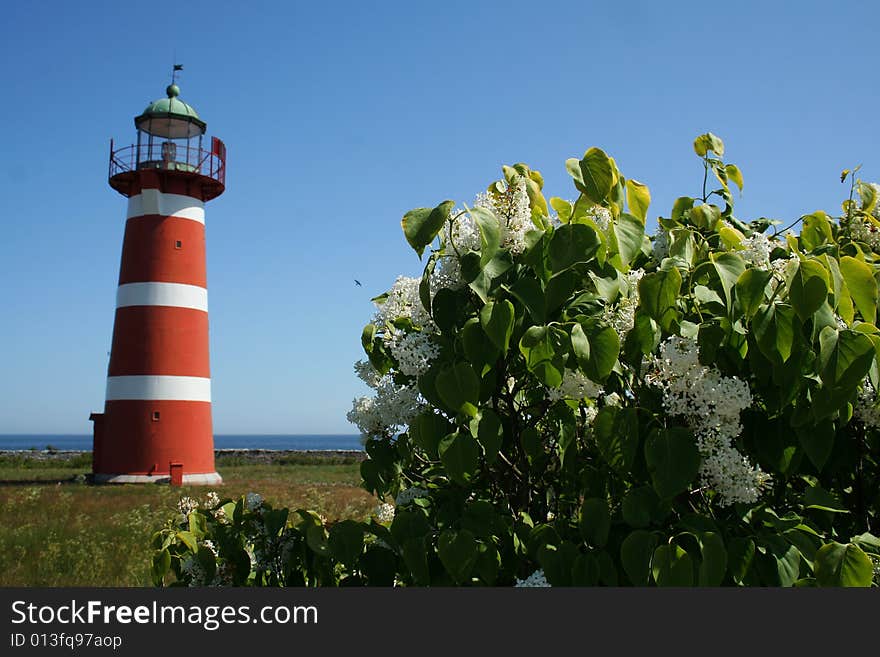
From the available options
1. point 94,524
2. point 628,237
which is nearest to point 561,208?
point 628,237

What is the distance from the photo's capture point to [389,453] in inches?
97.0

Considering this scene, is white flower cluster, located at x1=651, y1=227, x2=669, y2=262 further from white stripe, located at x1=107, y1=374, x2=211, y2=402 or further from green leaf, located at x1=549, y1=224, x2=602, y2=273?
white stripe, located at x1=107, y1=374, x2=211, y2=402

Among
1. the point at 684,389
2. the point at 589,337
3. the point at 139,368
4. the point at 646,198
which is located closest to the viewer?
the point at 589,337

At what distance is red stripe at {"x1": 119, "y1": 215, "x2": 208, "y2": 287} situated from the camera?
20750 millimetres

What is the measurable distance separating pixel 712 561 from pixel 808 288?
0.67 metres

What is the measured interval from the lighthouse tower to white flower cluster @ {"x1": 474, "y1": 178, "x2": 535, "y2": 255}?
19.4 metres

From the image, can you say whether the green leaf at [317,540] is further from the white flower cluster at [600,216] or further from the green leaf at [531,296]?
the white flower cluster at [600,216]

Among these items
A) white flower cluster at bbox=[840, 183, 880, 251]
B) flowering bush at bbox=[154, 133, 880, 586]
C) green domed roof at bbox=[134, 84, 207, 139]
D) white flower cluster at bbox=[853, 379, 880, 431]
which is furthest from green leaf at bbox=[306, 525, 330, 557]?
green domed roof at bbox=[134, 84, 207, 139]

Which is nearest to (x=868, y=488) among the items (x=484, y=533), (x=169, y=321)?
(x=484, y=533)

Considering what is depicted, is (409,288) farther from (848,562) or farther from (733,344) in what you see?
(848,562)

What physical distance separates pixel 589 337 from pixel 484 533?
646mm

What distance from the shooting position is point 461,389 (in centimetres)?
190

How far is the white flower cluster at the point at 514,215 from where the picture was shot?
7.14 ft

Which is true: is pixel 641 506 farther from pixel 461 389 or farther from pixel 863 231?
pixel 863 231
